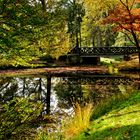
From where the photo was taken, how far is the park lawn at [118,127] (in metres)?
8.20

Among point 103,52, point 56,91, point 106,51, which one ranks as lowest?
point 56,91

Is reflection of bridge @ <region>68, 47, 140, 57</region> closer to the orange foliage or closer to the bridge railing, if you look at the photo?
the bridge railing

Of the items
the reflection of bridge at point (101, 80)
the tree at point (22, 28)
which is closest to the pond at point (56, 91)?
the reflection of bridge at point (101, 80)

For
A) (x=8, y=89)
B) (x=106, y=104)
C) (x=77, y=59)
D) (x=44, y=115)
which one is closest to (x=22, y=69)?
(x=77, y=59)

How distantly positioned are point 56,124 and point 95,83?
604 inches

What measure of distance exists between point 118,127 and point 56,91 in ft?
54.0

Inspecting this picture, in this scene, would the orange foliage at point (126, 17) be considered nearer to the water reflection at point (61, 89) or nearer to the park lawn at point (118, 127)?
the water reflection at point (61, 89)

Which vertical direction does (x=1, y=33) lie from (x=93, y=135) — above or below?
above

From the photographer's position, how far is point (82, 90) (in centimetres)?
2495

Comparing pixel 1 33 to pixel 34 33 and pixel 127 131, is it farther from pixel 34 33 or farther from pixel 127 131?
pixel 127 131

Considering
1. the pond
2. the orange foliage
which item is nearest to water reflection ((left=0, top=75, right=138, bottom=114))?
the pond

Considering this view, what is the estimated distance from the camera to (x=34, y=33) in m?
8.88

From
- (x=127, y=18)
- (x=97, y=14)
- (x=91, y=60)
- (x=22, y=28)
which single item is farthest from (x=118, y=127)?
(x=97, y=14)

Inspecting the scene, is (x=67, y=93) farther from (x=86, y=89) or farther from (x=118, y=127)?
(x=118, y=127)
